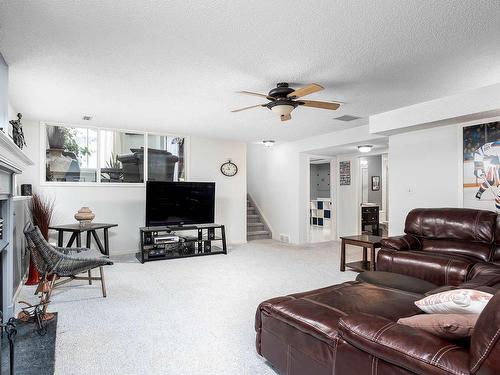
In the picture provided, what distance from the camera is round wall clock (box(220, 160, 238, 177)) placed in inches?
269

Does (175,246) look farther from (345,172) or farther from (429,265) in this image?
(345,172)

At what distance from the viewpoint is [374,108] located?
4.34 m

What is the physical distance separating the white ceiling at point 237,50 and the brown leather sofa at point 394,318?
1.70 m

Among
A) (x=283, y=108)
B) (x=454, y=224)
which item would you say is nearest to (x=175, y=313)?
(x=283, y=108)

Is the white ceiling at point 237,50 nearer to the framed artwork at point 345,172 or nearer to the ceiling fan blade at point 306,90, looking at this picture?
the ceiling fan blade at point 306,90

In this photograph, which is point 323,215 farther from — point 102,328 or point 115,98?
point 102,328

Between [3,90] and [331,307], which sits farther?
[3,90]

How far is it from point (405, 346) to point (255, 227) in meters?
6.74

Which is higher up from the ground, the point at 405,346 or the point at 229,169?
the point at 229,169

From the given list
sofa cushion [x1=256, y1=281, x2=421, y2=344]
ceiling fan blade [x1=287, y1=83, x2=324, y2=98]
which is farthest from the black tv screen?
sofa cushion [x1=256, y1=281, x2=421, y2=344]

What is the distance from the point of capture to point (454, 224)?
12.2ft

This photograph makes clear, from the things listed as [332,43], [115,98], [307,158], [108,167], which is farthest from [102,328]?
[307,158]

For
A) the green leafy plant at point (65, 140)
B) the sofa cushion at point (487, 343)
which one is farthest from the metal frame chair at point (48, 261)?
the sofa cushion at point (487, 343)

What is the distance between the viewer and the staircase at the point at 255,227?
25.0ft
